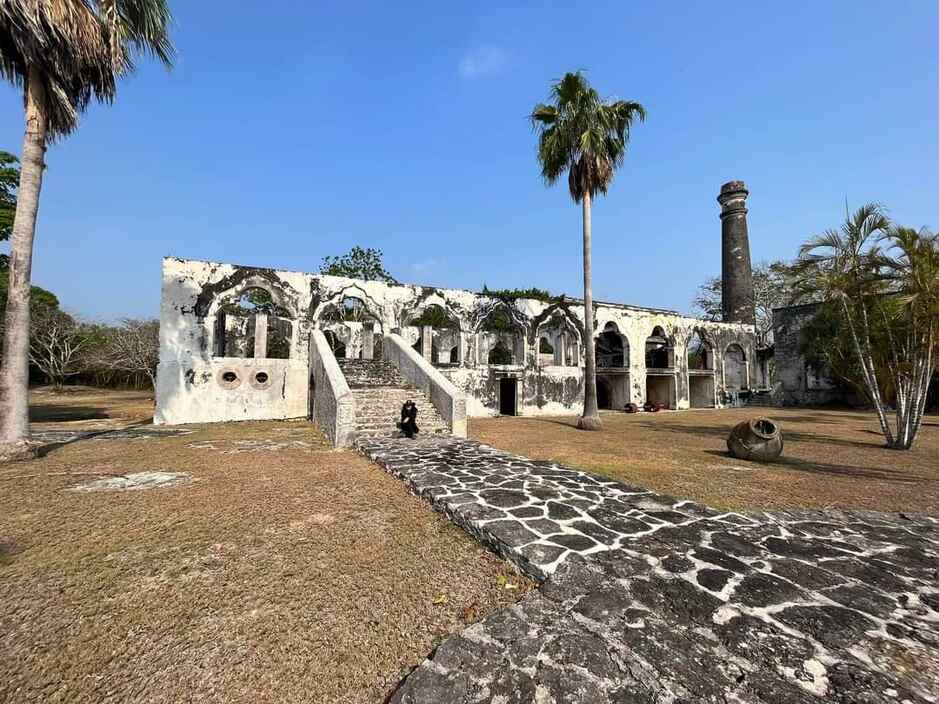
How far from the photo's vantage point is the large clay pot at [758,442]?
838 cm

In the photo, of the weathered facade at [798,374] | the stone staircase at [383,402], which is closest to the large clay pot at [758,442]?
the stone staircase at [383,402]

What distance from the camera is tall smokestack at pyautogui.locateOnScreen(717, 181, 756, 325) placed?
2995 cm

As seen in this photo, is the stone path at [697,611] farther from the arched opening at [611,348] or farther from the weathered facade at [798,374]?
the weathered facade at [798,374]

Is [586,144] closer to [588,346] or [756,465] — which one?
[588,346]

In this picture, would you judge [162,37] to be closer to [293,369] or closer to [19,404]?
[19,404]

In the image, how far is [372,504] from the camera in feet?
17.0

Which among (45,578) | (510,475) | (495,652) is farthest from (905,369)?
(45,578)

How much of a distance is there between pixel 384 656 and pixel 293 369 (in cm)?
1438

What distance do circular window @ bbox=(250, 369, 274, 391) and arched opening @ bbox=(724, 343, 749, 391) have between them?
1121 inches

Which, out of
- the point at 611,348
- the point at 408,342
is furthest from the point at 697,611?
the point at 611,348

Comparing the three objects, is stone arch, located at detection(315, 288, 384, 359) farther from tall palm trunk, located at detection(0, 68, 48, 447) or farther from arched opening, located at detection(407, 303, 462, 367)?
tall palm trunk, located at detection(0, 68, 48, 447)

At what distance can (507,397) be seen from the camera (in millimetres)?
21359

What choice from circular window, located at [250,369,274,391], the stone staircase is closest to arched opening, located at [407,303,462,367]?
the stone staircase

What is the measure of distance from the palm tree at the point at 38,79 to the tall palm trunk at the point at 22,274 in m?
0.01
